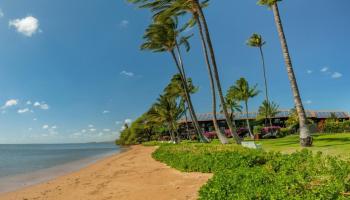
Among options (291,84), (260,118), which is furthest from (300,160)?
(260,118)

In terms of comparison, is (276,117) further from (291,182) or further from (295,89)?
(291,182)

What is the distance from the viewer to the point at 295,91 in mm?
17156

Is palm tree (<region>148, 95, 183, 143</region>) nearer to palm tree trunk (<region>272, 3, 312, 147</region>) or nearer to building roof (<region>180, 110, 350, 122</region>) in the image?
building roof (<region>180, 110, 350, 122</region>)

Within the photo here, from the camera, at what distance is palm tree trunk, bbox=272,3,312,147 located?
54.7ft

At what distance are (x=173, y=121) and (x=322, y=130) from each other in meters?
21.8

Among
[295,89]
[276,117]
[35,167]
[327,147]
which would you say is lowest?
[35,167]

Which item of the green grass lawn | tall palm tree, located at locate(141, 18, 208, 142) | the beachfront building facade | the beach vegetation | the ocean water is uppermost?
tall palm tree, located at locate(141, 18, 208, 142)

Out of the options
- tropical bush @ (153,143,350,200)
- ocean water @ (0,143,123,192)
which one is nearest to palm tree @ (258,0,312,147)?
tropical bush @ (153,143,350,200)

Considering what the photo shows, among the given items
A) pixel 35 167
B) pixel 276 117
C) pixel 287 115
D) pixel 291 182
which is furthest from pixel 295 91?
pixel 287 115

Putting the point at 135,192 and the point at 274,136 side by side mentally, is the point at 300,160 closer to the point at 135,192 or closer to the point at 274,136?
the point at 135,192

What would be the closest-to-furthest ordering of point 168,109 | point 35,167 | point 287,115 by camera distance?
point 35,167, point 168,109, point 287,115

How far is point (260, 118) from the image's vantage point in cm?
5431

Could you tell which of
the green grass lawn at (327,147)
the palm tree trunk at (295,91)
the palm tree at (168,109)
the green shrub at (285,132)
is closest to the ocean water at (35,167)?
the palm tree at (168,109)

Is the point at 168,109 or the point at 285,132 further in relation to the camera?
the point at 168,109
